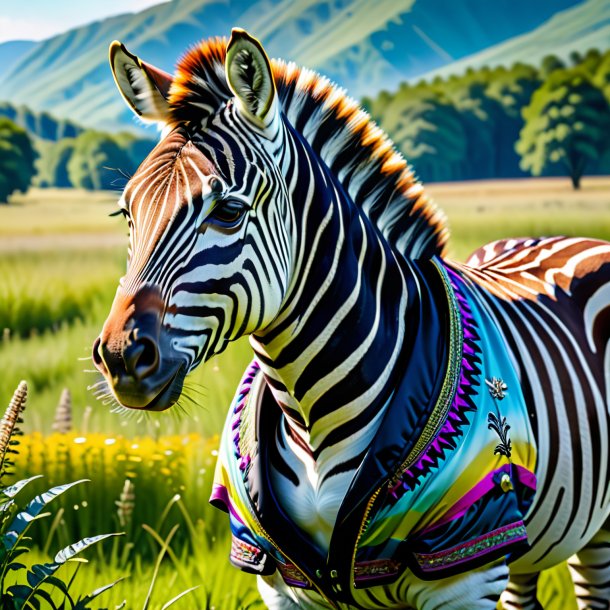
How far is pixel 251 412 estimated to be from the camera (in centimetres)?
247

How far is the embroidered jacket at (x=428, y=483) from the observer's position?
7.16 ft

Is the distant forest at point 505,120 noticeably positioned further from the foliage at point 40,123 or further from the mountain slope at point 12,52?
the mountain slope at point 12,52

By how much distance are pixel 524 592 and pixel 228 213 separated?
2346 millimetres

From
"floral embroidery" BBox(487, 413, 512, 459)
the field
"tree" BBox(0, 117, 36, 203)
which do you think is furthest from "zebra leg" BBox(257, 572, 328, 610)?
"tree" BBox(0, 117, 36, 203)

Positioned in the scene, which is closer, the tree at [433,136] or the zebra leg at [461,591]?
the zebra leg at [461,591]

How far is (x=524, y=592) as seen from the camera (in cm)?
356

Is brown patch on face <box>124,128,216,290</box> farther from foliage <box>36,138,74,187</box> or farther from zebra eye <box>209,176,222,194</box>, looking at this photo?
foliage <box>36,138,74,187</box>

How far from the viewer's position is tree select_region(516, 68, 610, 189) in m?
8.23

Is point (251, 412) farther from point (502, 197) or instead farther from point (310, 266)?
point (502, 197)

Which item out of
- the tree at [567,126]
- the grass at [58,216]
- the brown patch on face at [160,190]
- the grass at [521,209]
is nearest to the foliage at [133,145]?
the grass at [58,216]

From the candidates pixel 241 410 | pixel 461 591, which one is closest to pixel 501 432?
pixel 461 591

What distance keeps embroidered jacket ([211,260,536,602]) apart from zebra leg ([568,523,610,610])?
1.06 m

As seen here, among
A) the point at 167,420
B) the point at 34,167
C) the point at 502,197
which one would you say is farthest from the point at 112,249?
the point at 502,197

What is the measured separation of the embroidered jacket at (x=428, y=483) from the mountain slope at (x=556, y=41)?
769 centimetres
